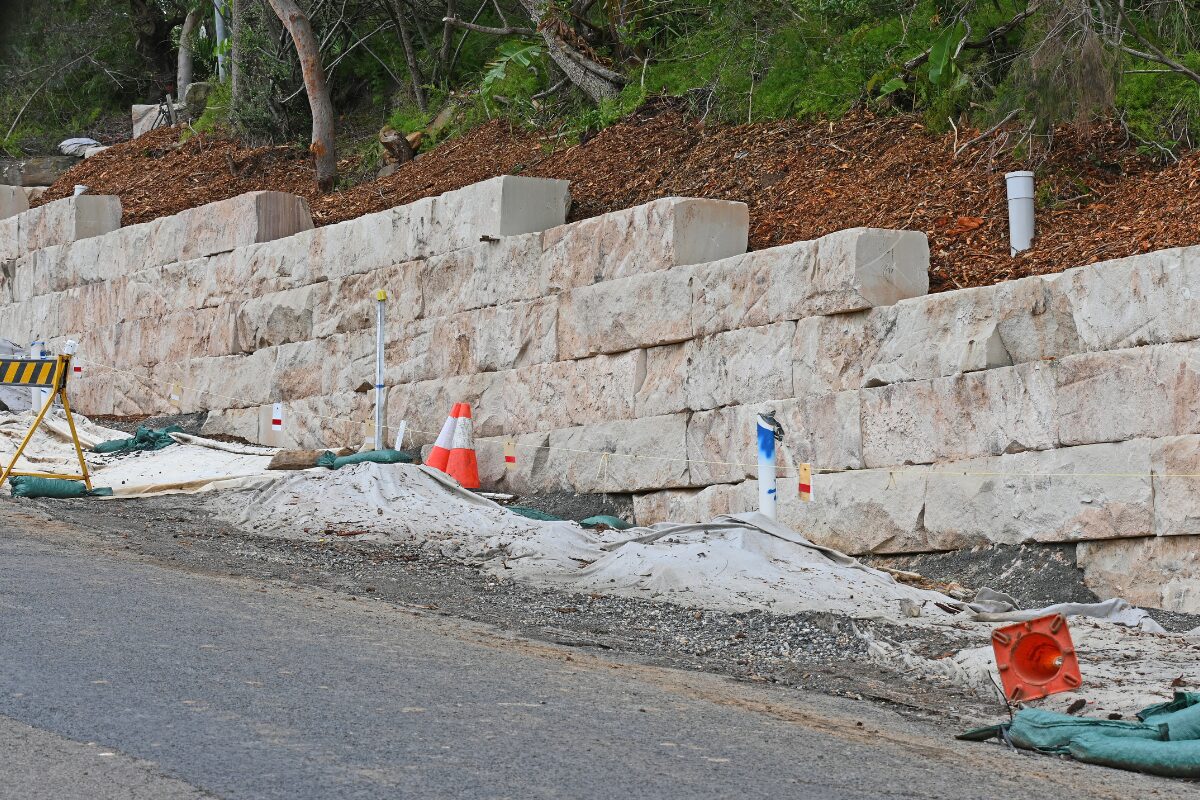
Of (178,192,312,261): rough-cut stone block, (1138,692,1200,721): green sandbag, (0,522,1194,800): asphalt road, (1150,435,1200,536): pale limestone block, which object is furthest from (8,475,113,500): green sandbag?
(1138,692,1200,721): green sandbag

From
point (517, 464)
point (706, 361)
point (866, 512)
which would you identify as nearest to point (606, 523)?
point (706, 361)

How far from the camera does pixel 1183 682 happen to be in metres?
6.52

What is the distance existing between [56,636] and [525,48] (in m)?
11.5

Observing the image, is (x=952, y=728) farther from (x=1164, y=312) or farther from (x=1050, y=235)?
(x=1050, y=235)

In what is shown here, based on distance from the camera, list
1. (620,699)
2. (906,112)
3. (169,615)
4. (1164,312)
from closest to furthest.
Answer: (620,699)
(169,615)
(1164,312)
(906,112)

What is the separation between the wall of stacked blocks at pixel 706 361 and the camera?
8617 millimetres

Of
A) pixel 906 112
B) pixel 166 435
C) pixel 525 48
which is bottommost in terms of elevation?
pixel 166 435

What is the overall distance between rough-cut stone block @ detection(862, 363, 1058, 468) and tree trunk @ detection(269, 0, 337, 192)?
33.2 feet

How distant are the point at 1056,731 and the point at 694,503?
556cm

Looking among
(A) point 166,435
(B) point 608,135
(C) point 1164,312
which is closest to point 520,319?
(B) point 608,135

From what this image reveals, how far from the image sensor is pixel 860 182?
1196 centimetres

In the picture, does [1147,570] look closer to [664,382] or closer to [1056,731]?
[1056,731]

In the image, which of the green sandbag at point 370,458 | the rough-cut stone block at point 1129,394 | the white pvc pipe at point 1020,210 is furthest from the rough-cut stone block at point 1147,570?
the green sandbag at point 370,458

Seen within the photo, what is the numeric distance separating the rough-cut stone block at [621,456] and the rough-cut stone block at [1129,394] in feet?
10.6
